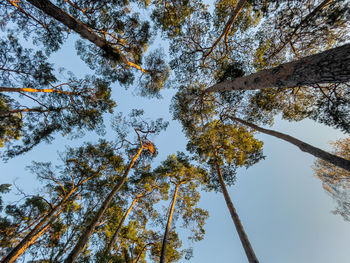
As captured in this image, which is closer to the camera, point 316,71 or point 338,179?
point 316,71

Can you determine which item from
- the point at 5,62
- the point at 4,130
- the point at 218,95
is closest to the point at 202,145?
the point at 218,95

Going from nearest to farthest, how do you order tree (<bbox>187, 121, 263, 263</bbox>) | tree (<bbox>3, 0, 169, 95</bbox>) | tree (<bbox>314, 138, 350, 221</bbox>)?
tree (<bbox>3, 0, 169, 95</bbox>)
tree (<bbox>187, 121, 263, 263</bbox>)
tree (<bbox>314, 138, 350, 221</bbox>)

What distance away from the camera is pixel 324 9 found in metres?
3.91

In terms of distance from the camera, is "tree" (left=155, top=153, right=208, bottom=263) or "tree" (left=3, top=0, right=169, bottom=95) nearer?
"tree" (left=3, top=0, right=169, bottom=95)

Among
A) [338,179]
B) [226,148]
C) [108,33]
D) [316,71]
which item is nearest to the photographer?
[316,71]

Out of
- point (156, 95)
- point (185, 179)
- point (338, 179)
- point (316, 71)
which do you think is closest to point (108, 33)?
point (156, 95)

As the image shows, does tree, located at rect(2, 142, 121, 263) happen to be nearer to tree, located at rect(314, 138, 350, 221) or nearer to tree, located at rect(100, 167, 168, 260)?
tree, located at rect(100, 167, 168, 260)

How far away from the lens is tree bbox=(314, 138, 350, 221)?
834 centimetres

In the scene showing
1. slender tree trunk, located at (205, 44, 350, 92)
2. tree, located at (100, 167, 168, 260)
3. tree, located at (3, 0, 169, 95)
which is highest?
tree, located at (3, 0, 169, 95)

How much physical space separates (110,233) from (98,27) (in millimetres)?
12036

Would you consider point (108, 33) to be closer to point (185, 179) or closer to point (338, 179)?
point (185, 179)

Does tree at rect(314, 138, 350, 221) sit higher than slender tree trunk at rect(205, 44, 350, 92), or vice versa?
tree at rect(314, 138, 350, 221)

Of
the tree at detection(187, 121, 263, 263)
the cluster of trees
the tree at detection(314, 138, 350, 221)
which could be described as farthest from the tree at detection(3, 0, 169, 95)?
the tree at detection(314, 138, 350, 221)

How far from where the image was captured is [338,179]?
8.92 meters
